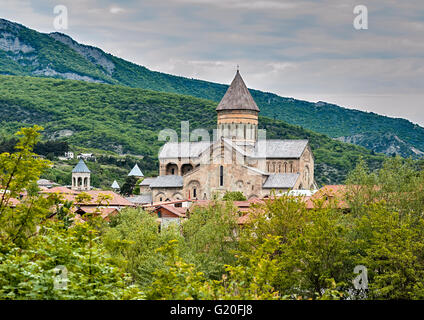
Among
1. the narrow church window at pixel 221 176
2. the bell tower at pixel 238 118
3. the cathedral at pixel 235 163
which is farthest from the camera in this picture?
the bell tower at pixel 238 118

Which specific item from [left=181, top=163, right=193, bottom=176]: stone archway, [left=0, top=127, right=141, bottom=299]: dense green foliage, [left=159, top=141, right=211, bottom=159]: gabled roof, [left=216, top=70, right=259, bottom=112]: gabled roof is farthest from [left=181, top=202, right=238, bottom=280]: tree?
[left=181, top=163, right=193, bottom=176]: stone archway

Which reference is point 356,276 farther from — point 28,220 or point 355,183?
point 28,220

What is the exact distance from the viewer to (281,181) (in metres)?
61.3

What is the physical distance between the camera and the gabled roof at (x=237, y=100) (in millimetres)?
68438

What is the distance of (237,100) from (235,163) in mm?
9343

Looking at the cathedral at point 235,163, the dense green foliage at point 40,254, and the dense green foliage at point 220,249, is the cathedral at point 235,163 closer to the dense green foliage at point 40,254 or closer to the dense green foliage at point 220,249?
the dense green foliage at point 220,249

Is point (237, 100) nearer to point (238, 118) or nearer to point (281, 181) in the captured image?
point (238, 118)

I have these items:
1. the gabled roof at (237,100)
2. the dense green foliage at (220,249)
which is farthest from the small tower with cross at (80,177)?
the dense green foliage at (220,249)

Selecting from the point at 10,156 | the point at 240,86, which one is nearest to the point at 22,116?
the point at 240,86

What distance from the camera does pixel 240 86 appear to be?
7019cm

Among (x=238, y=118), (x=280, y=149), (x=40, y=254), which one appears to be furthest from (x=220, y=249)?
(x=238, y=118)

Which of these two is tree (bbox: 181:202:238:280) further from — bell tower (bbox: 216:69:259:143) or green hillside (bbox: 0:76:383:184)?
green hillside (bbox: 0:76:383:184)

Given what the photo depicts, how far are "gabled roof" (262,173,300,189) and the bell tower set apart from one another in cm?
694

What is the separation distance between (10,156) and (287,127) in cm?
14859
